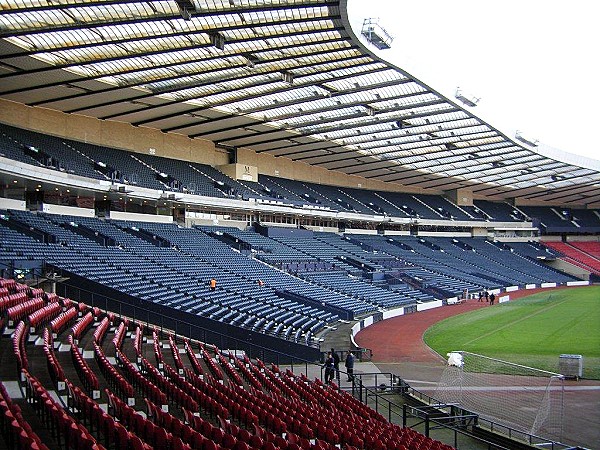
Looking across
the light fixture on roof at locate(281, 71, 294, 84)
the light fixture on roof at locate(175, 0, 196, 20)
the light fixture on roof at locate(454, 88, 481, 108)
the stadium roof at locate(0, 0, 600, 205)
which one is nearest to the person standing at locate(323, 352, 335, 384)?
the stadium roof at locate(0, 0, 600, 205)

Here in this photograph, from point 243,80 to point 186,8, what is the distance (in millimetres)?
11353

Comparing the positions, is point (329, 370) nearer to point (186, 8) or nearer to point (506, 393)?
point (506, 393)

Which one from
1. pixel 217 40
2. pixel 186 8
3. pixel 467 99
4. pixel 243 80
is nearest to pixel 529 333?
pixel 467 99

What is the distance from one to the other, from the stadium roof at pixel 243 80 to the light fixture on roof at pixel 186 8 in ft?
0.17

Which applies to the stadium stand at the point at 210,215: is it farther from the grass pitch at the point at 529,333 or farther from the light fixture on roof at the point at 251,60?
the grass pitch at the point at 529,333

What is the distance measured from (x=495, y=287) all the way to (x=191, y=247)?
114ft

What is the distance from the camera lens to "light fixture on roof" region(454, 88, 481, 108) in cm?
3978

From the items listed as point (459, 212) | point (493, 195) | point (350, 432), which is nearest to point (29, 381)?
point (350, 432)

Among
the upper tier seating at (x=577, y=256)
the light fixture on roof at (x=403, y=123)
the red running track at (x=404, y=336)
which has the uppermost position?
the light fixture on roof at (x=403, y=123)

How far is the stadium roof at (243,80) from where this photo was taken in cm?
2441

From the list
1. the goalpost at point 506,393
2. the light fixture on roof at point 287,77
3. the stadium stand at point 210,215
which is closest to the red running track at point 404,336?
the stadium stand at point 210,215

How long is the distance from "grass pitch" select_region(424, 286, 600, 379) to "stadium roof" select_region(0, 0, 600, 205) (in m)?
13.5

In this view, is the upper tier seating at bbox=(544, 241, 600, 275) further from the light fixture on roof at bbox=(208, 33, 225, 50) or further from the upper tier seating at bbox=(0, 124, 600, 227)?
the light fixture on roof at bbox=(208, 33, 225, 50)

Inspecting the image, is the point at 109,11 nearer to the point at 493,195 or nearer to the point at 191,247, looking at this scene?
the point at 191,247
